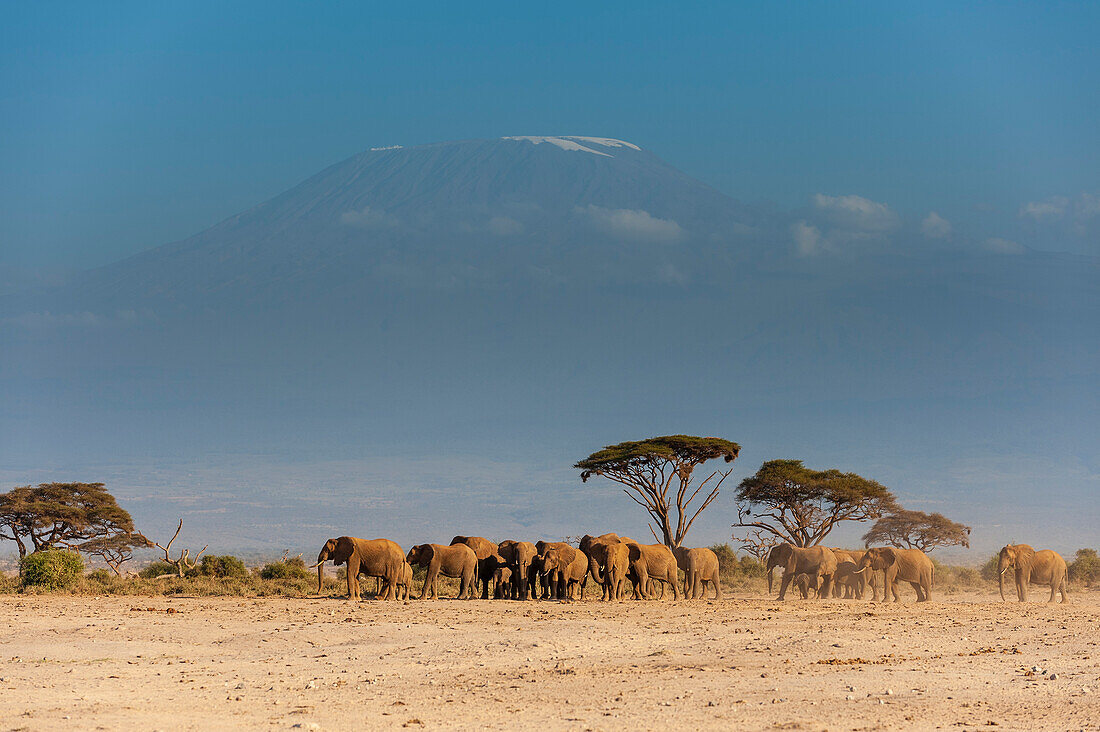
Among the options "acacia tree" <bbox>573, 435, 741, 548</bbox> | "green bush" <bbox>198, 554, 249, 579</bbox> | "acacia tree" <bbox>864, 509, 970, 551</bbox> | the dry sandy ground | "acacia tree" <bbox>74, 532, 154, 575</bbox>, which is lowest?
the dry sandy ground

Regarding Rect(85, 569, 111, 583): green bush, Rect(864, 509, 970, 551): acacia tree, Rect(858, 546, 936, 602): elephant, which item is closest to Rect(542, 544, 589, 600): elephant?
Rect(858, 546, 936, 602): elephant

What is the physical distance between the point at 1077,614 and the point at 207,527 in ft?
533

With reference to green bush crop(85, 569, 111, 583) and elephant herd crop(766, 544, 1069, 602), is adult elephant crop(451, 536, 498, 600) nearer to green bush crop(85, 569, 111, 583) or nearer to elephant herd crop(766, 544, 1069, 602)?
elephant herd crop(766, 544, 1069, 602)

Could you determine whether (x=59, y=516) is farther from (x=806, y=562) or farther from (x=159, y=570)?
(x=806, y=562)

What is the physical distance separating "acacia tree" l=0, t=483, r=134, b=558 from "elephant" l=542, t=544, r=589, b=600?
A: 2442cm

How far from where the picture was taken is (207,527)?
A: 575 ft

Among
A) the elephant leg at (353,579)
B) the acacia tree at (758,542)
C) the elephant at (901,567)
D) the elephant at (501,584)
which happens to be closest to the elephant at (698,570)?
the elephant at (901,567)

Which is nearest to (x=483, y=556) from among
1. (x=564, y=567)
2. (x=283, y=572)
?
(x=564, y=567)

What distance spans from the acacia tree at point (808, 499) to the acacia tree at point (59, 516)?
30211 mm

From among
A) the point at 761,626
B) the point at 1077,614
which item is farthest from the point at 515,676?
the point at 1077,614

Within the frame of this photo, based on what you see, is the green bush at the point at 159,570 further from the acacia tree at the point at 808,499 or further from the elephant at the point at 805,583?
the acacia tree at the point at 808,499

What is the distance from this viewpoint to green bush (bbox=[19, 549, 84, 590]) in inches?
1334

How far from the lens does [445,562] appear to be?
3359 centimetres

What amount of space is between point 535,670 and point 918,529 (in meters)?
46.4
